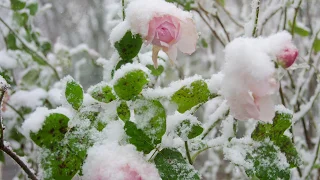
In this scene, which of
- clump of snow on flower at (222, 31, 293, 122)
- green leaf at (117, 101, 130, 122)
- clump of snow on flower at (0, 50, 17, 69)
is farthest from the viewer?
clump of snow on flower at (0, 50, 17, 69)

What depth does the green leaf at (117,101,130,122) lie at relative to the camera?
52 centimetres

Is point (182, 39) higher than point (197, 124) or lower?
higher

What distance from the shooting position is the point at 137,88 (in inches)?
20.1

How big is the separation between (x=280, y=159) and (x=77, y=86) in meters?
0.29

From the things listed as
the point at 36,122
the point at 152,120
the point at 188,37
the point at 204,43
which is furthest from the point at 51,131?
the point at 204,43

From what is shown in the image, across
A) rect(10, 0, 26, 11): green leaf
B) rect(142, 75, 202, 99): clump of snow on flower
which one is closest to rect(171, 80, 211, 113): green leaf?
rect(142, 75, 202, 99): clump of snow on flower

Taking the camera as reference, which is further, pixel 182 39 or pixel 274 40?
pixel 182 39

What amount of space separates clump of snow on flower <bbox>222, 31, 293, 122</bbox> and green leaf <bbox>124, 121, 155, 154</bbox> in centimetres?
11

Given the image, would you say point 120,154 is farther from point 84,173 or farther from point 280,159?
point 280,159

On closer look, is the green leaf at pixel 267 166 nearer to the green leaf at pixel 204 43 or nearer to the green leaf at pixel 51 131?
the green leaf at pixel 51 131

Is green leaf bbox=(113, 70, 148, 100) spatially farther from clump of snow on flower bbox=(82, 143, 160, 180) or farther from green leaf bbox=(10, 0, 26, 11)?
green leaf bbox=(10, 0, 26, 11)

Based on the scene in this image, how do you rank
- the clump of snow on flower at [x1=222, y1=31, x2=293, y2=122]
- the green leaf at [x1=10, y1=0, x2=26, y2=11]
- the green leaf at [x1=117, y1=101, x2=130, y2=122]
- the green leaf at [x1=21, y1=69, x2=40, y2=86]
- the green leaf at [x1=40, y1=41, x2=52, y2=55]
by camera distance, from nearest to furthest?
the clump of snow on flower at [x1=222, y1=31, x2=293, y2=122]
the green leaf at [x1=117, y1=101, x2=130, y2=122]
the green leaf at [x1=10, y1=0, x2=26, y2=11]
the green leaf at [x1=21, y1=69, x2=40, y2=86]
the green leaf at [x1=40, y1=41, x2=52, y2=55]

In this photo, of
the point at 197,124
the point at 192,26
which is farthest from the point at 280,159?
the point at 192,26

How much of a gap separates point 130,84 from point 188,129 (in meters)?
0.10
